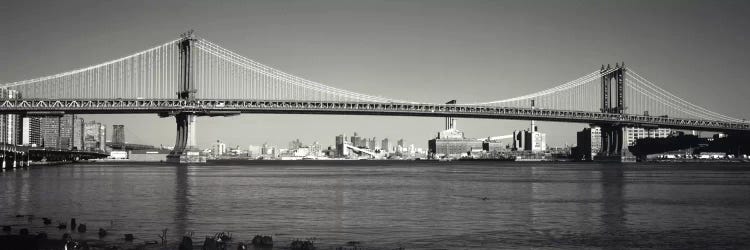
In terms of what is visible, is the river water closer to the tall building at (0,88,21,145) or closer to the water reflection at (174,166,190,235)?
the water reflection at (174,166,190,235)

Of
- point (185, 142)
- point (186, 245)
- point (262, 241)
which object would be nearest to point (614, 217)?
point (262, 241)

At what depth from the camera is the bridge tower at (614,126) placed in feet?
426

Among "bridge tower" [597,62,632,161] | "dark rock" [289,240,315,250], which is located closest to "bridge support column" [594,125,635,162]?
"bridge tower" [597,62,632,161]

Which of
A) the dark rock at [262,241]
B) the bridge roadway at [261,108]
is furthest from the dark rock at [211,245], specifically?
the bridge roadway at [261,108]

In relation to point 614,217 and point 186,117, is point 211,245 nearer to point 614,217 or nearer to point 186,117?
point 614,217

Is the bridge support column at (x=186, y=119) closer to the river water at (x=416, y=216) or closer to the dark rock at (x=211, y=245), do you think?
the river water at (x=416, y=216)

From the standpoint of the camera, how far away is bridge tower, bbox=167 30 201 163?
326 feet

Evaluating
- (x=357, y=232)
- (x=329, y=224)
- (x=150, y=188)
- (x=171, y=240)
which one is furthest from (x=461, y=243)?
(x=150, y=188)

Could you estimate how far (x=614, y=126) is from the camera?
12581 centimetres

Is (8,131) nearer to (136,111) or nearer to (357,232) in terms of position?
(136,111)

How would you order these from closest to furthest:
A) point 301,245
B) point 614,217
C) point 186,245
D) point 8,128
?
point 186,245 < point 301,245 < point 614,217 < point 8,128

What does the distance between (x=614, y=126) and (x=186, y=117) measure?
209 feet

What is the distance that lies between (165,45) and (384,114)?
29.5m

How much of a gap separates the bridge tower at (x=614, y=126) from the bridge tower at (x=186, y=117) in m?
61.9
